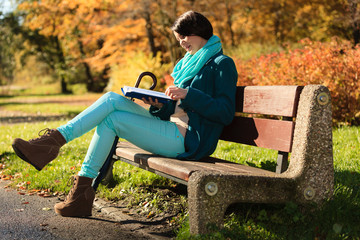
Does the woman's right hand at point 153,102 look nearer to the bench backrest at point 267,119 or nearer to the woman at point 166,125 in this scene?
the woman at point 166,125

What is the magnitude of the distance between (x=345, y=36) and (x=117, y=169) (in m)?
12.5

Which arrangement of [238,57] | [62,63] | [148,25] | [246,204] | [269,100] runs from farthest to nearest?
[62,63] → [148,25] → [238,57] → [246,204] → [269,100]

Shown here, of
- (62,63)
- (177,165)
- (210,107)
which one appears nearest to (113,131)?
(177,165)

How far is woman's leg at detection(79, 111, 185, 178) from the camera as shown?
10.8ft

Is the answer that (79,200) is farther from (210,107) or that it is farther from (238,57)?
(238,57)

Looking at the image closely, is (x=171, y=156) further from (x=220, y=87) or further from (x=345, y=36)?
(x=345, y=36)

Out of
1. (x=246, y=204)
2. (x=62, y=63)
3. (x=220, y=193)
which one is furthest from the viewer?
(x=62, y=63)

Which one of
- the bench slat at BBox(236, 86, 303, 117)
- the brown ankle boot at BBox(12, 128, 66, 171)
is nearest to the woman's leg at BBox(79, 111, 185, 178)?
the brown ankle boot at BBox(12, 128, 66, 171)

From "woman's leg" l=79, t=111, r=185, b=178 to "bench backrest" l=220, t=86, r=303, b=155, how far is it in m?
0.51

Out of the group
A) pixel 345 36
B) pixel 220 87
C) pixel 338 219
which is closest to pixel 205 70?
pixel 220 87

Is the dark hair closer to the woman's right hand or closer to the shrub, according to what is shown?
the woman's right hand

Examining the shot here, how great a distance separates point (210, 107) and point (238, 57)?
353 inches

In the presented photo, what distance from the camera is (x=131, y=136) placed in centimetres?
335

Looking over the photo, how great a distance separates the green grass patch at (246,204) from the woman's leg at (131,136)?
0.62 m
